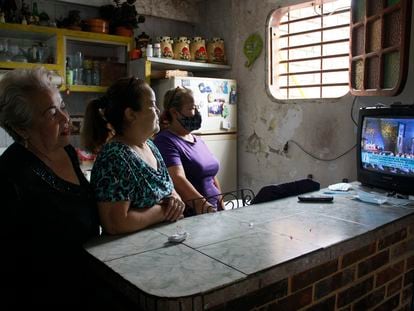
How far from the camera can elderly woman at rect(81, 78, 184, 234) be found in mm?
1324

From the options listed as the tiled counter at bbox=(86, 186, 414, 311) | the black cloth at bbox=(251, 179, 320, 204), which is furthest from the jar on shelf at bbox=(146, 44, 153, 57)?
the tiled counter at bbox=(86, 186, 414, 311)

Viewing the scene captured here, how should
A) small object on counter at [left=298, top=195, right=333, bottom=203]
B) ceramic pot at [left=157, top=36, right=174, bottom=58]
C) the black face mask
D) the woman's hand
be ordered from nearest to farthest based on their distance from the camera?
the woman's hand < small object on counter at [left=298, top=195, right=333, bottom=203] < the black face mask < ceramic pot at [left=157, top=36, right=174, bottom=58]

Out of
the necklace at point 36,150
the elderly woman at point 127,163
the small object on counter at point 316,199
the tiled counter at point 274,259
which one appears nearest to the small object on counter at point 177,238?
the tiled counter at point 274,259

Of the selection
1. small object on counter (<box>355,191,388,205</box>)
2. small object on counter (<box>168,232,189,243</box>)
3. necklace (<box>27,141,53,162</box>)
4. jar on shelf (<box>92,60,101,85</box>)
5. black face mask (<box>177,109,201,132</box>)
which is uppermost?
jar on shelf (<box>92,60,101,85</box>)

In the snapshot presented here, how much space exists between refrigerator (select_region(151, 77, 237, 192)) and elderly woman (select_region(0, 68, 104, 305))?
2.30 m

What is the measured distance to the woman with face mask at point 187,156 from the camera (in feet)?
6.79

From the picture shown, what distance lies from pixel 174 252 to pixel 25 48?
111 inches

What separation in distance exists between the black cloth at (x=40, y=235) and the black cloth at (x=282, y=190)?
878 mm

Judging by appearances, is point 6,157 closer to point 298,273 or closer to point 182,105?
point 298,273

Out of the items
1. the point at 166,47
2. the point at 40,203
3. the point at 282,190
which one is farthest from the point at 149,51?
the point at 40,203

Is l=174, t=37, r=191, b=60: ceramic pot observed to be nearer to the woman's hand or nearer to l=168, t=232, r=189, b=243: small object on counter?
the woman's hand

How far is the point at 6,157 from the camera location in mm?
1195

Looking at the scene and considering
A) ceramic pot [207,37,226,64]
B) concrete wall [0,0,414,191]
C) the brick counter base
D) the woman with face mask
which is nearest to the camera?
the brick counter base

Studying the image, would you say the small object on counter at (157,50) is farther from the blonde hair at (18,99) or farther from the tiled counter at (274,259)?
the blonde hair at (18,99)
